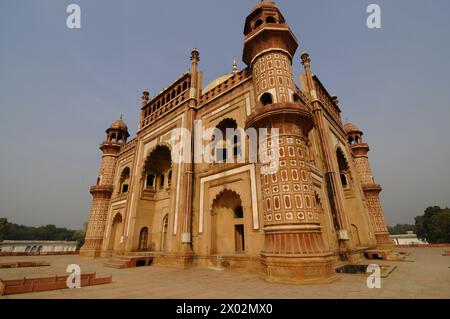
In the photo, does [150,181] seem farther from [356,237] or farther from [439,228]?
[439,228]

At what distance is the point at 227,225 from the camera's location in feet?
42.9

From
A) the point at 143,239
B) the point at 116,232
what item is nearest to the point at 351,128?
the point at 143,239

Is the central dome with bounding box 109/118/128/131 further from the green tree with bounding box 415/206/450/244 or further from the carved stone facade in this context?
the green tree with bounding box 415/206/450/244

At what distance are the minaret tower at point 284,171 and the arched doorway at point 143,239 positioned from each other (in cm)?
1311

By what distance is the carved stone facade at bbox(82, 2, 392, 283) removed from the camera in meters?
8.85

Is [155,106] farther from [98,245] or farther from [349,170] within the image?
[349,170]

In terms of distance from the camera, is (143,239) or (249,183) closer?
(249,183)

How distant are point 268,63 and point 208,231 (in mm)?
9782

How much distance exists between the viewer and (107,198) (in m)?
24.5

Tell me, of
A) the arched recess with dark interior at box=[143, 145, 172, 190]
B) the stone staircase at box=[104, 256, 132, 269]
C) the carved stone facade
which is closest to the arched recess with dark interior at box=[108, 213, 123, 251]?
the carved stone facade

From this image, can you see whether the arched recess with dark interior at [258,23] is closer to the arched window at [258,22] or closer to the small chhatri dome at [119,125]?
the arched window at [258,22]

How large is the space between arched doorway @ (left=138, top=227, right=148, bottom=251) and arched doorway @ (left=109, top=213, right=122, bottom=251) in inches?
207

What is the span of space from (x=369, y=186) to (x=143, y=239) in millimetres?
23240
